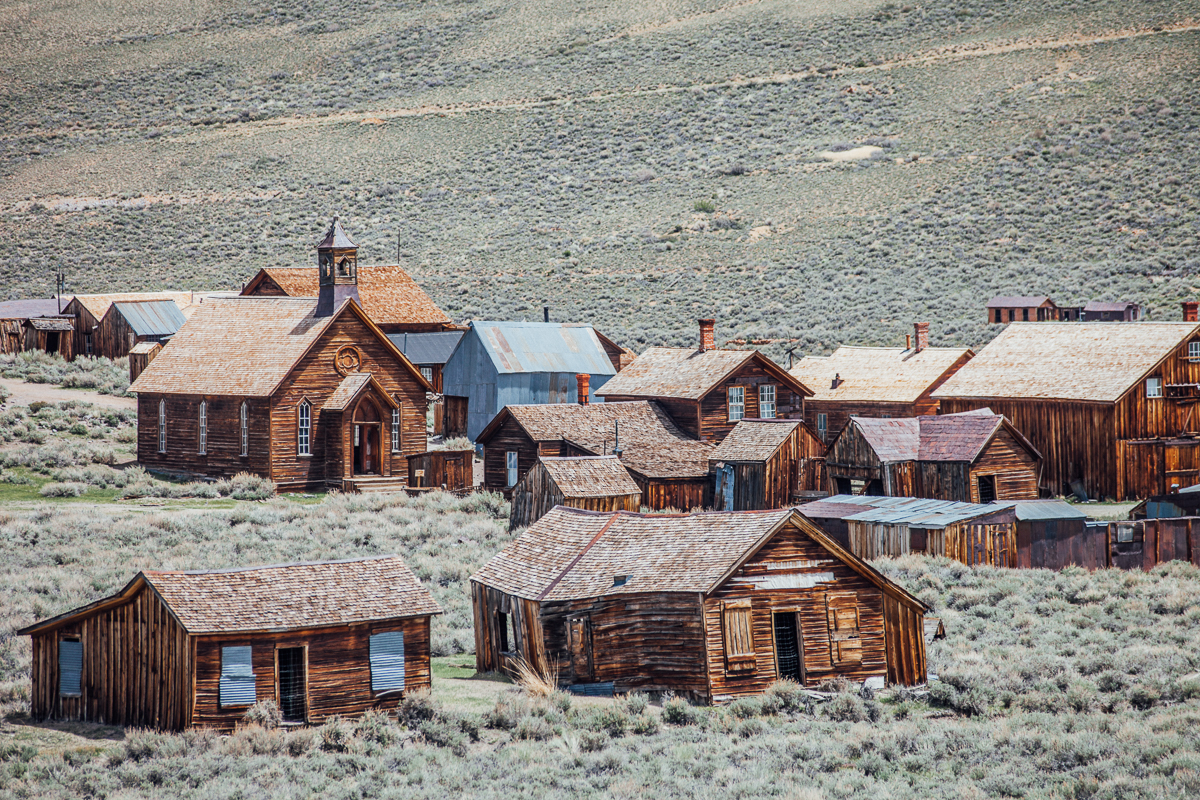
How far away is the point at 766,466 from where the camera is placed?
39.8 metres

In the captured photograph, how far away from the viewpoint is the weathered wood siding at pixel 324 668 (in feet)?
64.5

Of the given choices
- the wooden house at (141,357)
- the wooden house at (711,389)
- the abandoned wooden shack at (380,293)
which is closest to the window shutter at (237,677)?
the wooden house at (711,389)

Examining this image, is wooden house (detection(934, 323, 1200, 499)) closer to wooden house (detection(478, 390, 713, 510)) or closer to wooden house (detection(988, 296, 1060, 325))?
wooden house (detection(478, 390, 713, 510))

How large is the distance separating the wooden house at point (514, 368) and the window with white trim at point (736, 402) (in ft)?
24.7

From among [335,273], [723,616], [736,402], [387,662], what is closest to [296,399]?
[335,273]

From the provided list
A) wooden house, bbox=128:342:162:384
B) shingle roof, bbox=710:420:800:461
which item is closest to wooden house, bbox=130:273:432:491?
shingle roof, bbox=710:420:800:461

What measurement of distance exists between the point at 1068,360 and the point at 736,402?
10787mm

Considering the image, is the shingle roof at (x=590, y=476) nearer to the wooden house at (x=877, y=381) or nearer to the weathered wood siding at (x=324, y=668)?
the weathered wood siding at (x=324, y=668)

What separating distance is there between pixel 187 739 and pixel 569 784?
544 centimetres

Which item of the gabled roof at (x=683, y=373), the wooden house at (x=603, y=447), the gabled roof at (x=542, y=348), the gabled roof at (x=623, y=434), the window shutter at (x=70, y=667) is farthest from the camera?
the gabled roof at (x=542, y=348)

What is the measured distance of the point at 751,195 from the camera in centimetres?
9194

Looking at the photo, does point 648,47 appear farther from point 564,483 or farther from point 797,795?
point 797,795

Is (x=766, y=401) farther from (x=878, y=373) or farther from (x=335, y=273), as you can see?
(x=335, y=273)

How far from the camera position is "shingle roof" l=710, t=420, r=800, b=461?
40.2m
